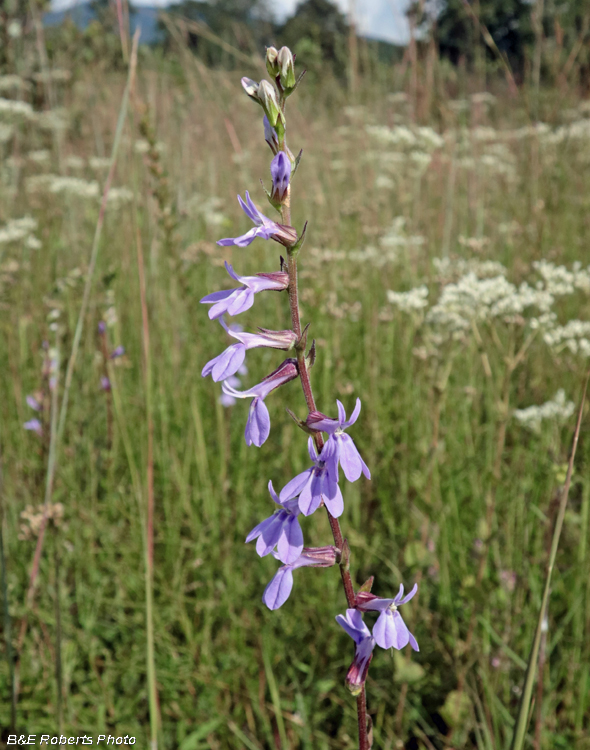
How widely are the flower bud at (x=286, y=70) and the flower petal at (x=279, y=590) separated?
0.65m

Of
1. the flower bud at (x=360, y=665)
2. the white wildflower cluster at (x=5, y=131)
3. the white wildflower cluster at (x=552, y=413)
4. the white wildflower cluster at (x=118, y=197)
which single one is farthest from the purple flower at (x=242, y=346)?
the white wildflower cluster at (x=5, y=131)

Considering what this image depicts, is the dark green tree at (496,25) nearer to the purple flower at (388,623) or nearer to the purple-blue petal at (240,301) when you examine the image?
the purple-blue petal at (240,301)

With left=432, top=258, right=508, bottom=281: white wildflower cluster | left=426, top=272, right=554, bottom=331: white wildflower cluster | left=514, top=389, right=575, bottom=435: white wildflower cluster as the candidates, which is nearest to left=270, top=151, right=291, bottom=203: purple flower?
left=426, top=272, right=554, bottom=331: white wildflower cluster

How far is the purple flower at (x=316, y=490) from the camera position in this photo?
73 cm

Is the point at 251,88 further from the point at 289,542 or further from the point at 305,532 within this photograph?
the point at 305,532

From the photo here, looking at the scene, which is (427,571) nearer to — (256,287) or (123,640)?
(123,640)

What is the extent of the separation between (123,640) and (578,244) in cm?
380

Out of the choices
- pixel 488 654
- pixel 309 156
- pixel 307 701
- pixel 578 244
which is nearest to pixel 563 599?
pixel 488 654

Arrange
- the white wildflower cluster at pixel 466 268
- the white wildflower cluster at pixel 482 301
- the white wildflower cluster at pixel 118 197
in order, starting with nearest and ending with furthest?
the white wildflower cluster at pixel 482 301, the white wildflower cluster at pixel 466 268, the white wildflower cluster at pixel 118 197

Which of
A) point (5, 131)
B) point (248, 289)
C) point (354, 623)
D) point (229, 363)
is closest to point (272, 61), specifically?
point (248, 289)

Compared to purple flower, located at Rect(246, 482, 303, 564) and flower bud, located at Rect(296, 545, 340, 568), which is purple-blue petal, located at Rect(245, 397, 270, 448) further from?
flower bud, located at Rect(296, 545, 340, 568)

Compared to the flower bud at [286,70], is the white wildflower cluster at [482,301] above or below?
below

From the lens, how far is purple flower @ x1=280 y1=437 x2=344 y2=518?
735mm

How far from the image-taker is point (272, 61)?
0.78 m
